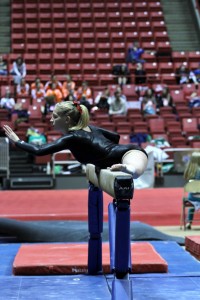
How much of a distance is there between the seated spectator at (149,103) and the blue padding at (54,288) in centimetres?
1015

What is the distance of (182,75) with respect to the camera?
52.2ft

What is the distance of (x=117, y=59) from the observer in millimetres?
17094

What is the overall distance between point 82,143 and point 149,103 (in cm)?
1033

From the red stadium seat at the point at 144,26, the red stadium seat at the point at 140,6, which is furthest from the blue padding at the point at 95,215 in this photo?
the red stadium seat at the point at 140,6

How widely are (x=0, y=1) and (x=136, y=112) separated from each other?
893 centimetres

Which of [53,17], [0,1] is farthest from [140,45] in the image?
[0,1]

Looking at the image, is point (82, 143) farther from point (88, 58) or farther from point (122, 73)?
point (88, 58)

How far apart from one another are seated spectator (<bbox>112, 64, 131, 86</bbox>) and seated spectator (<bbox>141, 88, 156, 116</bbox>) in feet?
4.20

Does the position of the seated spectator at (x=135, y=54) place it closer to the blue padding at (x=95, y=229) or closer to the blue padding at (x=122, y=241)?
the blue padding at (x=95, y=229)

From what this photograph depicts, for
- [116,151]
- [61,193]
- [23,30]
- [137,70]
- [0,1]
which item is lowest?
[61,193]

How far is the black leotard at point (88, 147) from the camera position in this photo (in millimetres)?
3863

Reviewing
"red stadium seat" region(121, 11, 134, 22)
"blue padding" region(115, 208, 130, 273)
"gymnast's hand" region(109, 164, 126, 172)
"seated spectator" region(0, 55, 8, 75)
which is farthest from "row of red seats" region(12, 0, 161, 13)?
"blue padding" region(115, 208, 130, 273)

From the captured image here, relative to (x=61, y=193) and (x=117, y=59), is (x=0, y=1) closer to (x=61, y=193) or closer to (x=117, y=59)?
(x=117, y=59)

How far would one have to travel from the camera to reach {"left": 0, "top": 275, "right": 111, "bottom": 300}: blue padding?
355 centimetres
